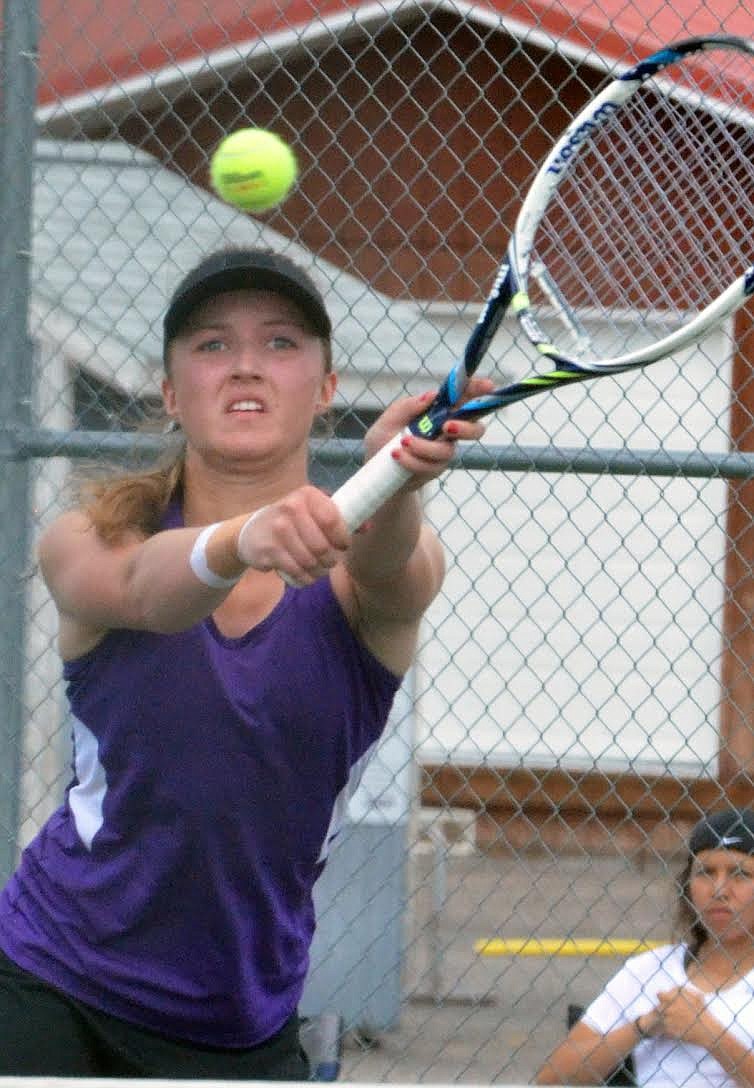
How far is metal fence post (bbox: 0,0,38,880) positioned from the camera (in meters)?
3.68

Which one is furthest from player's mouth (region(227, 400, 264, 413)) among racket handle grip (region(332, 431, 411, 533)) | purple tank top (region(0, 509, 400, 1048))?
racket handle grip (region(332, 431, 411, 533))

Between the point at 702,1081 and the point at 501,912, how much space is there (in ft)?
11.5

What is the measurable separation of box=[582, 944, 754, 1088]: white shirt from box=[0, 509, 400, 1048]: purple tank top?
1.59 meters

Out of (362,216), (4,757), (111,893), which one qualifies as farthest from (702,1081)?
(362,216)

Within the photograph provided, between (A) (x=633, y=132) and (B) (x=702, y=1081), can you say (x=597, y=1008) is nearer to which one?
(B) (x=702, y=1081)

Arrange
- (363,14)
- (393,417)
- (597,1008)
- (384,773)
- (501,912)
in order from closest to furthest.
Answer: (393,417) < (597,1008) < (384,773) < (363,14) < (501,912)

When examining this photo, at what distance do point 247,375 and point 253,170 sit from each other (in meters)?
0.97

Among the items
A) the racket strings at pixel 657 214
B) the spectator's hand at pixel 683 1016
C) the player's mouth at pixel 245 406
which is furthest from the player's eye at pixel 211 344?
the spectator's hand at pixel 683 1016

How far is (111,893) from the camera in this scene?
95.4 inches

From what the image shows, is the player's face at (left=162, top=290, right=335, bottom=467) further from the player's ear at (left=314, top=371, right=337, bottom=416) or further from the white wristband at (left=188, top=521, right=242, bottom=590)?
the white wristband at (left=188, top=521, right=242, bottom=590)

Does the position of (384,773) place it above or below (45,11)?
below

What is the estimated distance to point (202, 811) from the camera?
2352 millimetres

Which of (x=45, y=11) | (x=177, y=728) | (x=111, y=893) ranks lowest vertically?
(x=111, y=893)

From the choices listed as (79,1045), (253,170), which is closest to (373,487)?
(79,1045)
